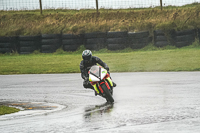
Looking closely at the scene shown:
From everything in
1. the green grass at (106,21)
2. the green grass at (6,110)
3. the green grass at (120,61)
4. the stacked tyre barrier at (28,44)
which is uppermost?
the green grass at (106,21)

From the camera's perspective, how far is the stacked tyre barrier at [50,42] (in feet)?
93.7

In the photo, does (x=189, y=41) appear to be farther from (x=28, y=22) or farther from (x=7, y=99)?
(x=7, y=99)

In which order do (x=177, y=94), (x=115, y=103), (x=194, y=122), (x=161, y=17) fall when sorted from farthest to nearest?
(x=161, y=17)
(x=177, y=94)
(x=115, y=103)
(x=194, y=122)

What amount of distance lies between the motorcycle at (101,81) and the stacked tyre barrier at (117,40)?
16.6 m

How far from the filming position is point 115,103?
10164mm

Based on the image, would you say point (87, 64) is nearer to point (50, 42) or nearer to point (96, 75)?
point (96, 75)

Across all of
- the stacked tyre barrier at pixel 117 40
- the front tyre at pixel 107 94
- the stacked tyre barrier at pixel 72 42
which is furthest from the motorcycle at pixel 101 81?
the stacked tyre barrier at pixel 72 42

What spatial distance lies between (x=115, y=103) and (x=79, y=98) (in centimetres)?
159

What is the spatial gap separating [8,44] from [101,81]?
1983 centimetres

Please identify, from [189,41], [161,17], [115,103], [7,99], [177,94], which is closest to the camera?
[115,103]

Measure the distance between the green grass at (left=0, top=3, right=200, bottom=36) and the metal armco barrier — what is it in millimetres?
939

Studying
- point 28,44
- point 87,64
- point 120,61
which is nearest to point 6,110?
point 87,64

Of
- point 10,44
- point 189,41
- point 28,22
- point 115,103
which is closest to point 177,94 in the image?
point 115,103

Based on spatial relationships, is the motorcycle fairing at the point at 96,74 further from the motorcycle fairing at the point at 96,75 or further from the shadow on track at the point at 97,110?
the shadow on track at the point at 97,110
